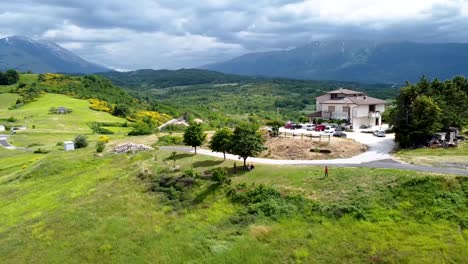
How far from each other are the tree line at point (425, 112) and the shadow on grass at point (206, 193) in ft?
83.1

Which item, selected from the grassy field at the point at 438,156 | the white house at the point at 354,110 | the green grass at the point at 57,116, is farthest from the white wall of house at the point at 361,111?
the green grass at the point at 57,116

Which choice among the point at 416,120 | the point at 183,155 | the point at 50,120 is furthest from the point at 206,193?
the point at 50,120

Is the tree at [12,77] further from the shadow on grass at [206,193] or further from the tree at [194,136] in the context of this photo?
the shadow on grass at [206,193]

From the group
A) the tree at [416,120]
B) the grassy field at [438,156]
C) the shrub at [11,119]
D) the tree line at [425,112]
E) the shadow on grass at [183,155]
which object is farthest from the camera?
the shrub at [11,119]

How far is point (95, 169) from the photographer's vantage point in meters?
54.8

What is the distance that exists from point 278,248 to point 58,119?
345 ft

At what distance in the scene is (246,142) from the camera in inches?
1732

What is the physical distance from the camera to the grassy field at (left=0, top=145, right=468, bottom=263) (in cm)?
2959

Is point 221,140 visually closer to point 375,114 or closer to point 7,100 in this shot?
point 375,114

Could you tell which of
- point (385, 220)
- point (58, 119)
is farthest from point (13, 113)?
point (385, 220)

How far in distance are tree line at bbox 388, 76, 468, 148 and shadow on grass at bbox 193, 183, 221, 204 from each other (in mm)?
25334

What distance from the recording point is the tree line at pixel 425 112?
49.9 meters

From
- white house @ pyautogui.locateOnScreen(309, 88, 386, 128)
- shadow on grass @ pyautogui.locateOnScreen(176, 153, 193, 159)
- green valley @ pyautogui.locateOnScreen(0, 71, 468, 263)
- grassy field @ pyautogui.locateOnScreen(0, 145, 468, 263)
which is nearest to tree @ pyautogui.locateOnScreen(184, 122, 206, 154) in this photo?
shadow on grass @ pyautogui.locateOnScreen(176, 153, 193, 159)

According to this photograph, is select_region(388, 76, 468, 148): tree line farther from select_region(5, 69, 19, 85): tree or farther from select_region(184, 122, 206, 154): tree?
select_region(5, 69, 19, 85): tree
